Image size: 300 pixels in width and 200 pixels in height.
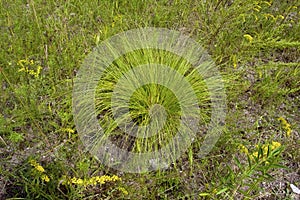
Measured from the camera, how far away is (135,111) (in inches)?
83.1

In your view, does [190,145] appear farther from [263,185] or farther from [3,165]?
[3,165]

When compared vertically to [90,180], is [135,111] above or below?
above

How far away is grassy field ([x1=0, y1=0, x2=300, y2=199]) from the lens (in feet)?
5.91

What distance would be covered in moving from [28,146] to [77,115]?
0.38 meters

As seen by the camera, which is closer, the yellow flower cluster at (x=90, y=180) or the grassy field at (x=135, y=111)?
the yellow flower cluster at (x=90, y=180)

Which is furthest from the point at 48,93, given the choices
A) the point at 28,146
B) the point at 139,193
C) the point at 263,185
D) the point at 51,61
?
the point at 263,185

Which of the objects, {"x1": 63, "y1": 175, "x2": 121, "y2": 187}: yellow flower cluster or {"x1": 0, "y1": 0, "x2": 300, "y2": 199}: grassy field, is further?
{"x1": 0, "y1": 0, "x2": 300, "y2": 199}: grassy field

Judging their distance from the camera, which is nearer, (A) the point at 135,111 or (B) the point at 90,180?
(B) the point at 90,180

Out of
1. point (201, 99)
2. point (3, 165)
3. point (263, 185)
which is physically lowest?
point (263, 185)

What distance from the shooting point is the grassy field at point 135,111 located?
5.91ft

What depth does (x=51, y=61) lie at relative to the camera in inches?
95.2

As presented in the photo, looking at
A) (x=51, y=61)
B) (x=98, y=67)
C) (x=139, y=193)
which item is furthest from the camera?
(x=51, y=61)

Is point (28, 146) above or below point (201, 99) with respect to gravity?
below

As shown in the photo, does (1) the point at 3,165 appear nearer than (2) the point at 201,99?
Yes
